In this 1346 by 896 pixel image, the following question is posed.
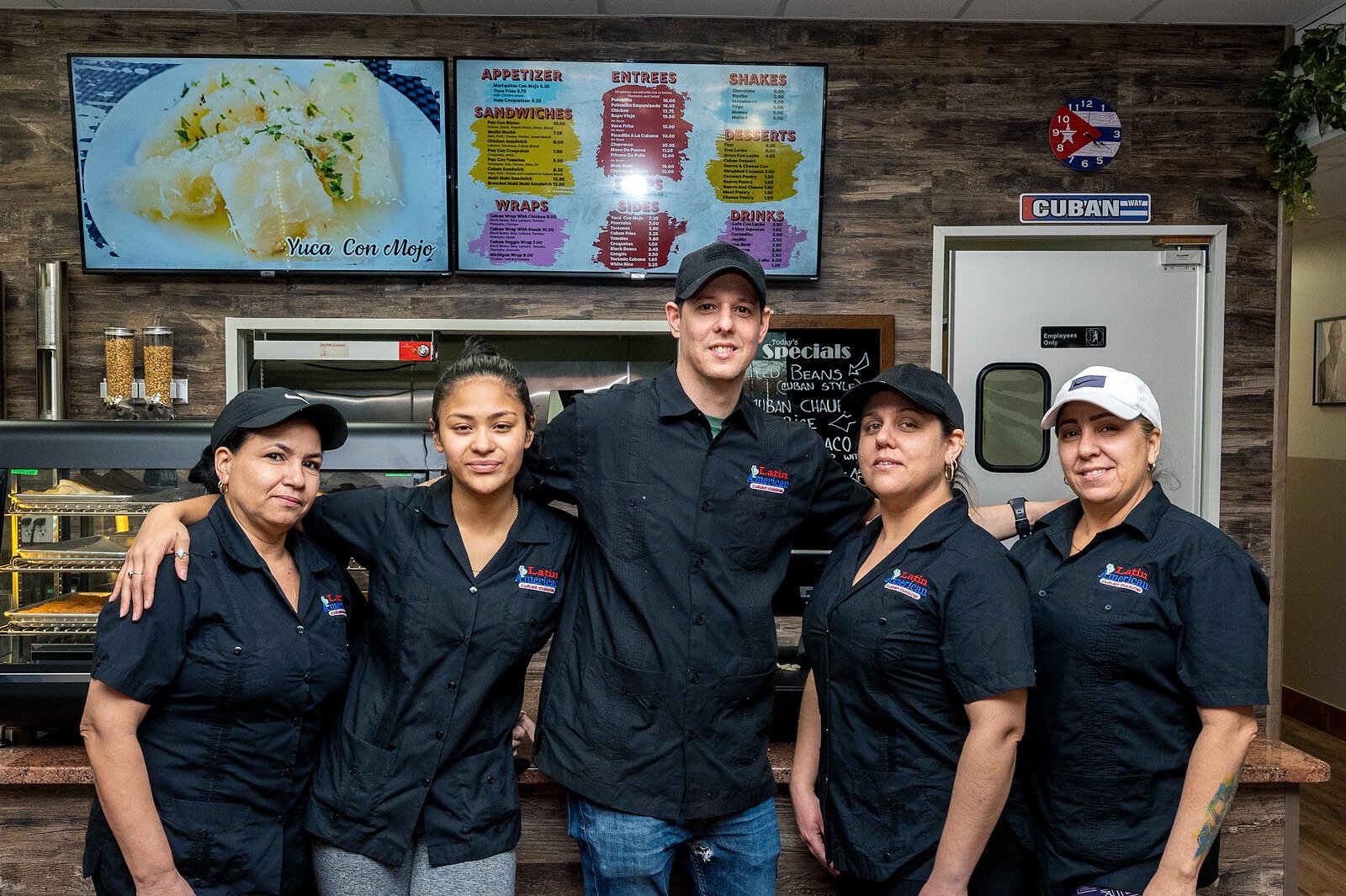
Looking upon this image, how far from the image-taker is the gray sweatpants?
154 cm

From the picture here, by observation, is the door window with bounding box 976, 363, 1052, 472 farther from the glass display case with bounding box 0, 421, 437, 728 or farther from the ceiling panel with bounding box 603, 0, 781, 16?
the glass display case with bounding box 0, 421, 437, 728

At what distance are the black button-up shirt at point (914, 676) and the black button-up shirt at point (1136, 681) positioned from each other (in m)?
0.11

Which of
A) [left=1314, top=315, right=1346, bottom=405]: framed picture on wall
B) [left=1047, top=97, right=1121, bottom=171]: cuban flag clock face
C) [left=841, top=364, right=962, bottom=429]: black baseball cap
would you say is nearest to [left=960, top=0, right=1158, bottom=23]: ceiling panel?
[left=1047, top=97, right=1121, bottom=171]: cuban flag clock face

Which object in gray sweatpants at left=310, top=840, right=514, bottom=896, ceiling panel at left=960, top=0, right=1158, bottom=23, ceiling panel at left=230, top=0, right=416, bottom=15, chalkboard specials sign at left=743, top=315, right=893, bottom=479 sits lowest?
gray sweatpants at left=310, top=840, right=514, bottom=896

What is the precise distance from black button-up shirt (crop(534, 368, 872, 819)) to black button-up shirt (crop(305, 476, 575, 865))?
104mm

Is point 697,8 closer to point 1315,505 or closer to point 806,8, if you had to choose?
point 806,8

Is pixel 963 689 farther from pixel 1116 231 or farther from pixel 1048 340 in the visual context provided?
pixel 1116 231

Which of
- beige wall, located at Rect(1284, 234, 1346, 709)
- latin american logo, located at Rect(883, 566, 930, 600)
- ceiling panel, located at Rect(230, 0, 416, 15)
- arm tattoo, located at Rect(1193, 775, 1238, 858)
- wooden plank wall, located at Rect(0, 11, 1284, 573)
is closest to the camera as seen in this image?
arm tattoo, located at Rect(1193, 775, 1238, 858)

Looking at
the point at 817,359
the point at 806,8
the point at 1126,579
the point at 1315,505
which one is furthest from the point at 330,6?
the point at 1315,505

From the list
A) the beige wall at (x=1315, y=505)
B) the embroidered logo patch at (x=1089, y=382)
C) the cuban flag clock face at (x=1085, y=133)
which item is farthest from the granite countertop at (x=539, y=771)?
the beige wall at (x=1315, y=505)

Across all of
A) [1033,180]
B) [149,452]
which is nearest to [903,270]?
[1033,180]

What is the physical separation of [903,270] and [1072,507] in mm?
1992

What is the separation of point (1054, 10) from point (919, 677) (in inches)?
116

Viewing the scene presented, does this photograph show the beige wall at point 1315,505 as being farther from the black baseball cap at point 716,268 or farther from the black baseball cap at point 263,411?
the black baseball cap at point 263,411
